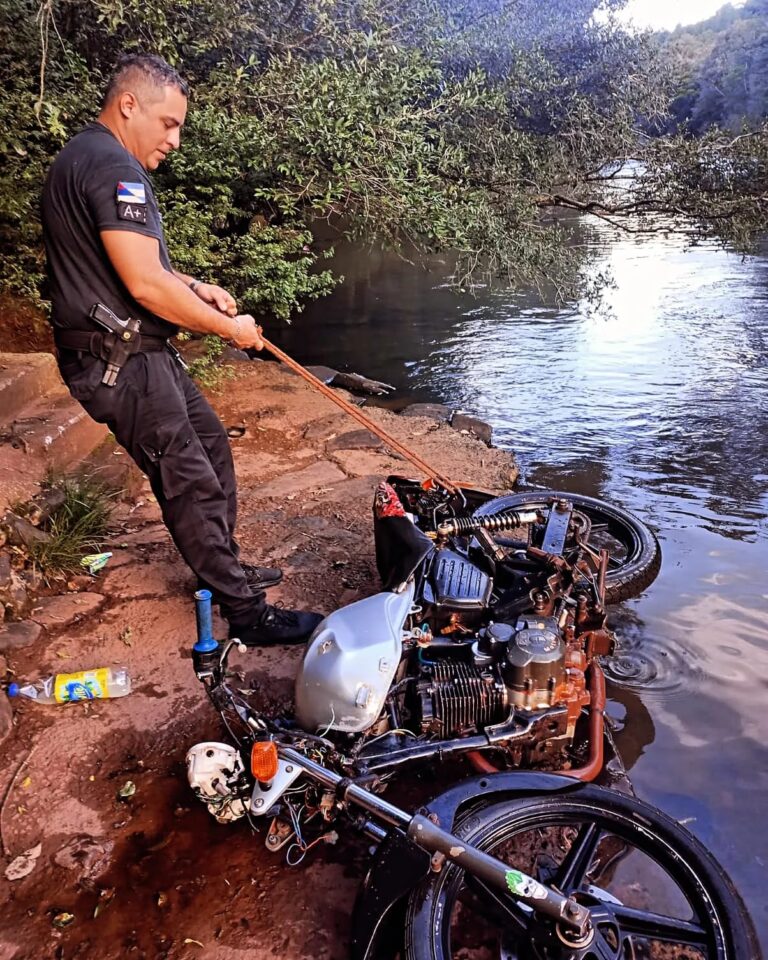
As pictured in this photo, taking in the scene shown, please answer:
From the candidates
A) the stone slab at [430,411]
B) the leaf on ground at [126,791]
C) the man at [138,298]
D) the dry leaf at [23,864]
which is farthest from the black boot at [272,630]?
the stone slab at [430,411]

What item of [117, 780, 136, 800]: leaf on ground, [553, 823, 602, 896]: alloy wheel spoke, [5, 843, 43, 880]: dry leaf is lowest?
[5, 843, 43, 880]: dry leaf

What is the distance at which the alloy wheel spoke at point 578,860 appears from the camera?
7.47ft

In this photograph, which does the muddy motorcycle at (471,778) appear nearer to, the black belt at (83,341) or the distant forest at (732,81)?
the black belt at (83,341)

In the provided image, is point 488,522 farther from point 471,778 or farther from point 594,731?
point 471,778

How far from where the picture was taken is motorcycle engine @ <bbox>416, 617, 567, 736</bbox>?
8.61 feet

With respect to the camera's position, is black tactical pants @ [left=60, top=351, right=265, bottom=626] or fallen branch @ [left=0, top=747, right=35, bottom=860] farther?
black tactical pants @ [left=60, top=351, right=265, bottom=626]

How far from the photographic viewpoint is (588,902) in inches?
88.5

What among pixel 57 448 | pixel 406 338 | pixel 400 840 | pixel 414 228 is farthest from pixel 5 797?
pixel 406 338

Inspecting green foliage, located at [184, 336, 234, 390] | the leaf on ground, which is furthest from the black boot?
green foliage, located at [184, 336, 234, 390]

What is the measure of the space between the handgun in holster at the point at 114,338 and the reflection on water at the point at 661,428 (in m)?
2.86

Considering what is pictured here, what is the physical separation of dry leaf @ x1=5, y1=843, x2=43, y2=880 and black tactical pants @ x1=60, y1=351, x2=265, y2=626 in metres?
1.23

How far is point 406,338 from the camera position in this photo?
39.3ft

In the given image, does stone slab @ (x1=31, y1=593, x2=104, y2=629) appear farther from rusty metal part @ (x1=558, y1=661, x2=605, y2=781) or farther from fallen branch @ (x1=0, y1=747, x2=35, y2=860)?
rusty metal part @ (x1=558, y1=661, x2=605, y2=781)

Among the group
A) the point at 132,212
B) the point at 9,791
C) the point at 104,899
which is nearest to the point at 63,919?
the point at 104,899
